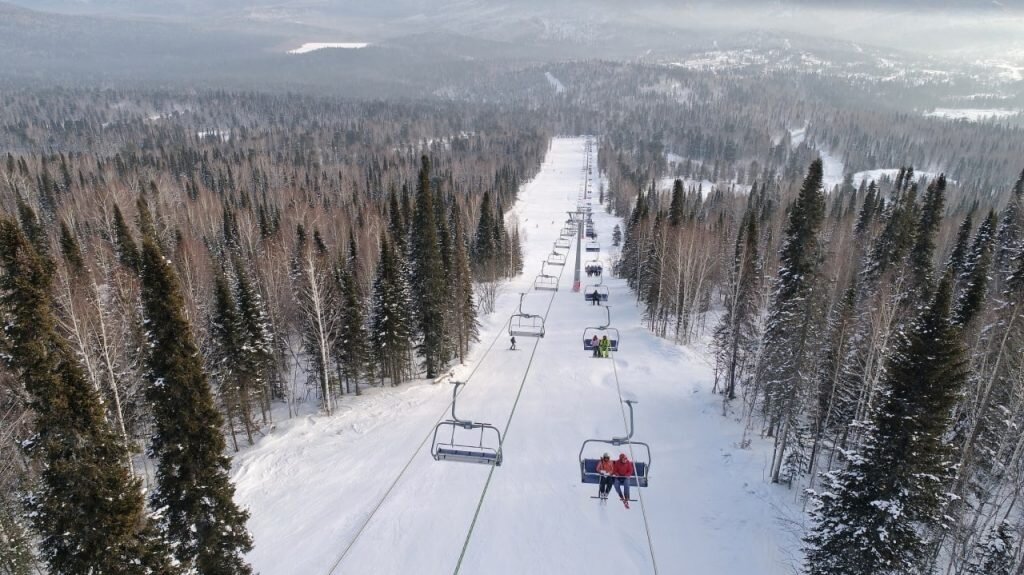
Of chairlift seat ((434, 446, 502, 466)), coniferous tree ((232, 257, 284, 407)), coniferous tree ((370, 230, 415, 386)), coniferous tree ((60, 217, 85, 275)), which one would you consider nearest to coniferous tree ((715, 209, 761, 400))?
chairlift seat ((434, 446, 502, 466))

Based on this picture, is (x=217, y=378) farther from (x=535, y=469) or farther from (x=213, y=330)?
(x=535, y=469)

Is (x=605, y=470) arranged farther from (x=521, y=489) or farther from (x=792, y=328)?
(x=792, y=328)

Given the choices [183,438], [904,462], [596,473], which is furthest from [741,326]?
[183,438]

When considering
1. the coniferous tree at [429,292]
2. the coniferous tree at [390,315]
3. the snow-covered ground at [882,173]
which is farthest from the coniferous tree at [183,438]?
the snow-covered ground at [882,173]

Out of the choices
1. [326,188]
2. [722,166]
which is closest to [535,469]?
[326,188]

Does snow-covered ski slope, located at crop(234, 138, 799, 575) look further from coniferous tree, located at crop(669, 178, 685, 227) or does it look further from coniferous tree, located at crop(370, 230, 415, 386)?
coniferous tree, located at crop(669, 178, 685, 227)

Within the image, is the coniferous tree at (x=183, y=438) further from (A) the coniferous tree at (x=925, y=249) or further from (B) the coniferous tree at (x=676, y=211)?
(A) the coniferous tree at (x=925, y=249)
